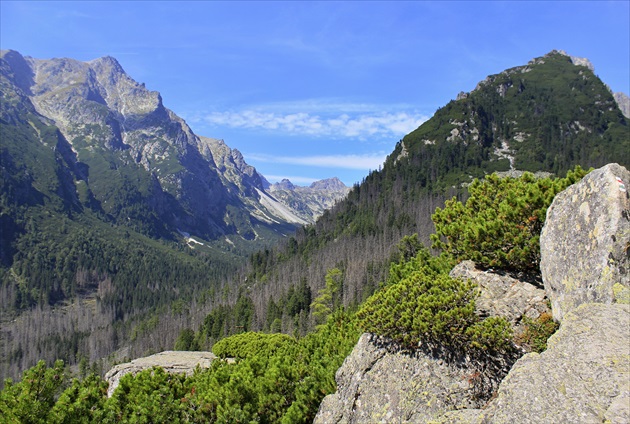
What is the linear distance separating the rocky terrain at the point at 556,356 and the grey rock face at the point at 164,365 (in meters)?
14.4

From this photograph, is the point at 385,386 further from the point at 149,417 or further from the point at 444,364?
the point at 149,417

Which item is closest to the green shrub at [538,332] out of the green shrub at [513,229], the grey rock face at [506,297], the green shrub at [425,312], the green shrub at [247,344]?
the grey rock face at [506,297]

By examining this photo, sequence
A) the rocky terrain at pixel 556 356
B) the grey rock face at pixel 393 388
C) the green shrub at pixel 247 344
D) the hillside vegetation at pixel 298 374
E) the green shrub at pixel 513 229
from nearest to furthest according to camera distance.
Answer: the rocky terrain at pixel 556 356 < the grey rock face at pixel 393 388 < the hillside vegetation at pixel 298 374 < the green shrub at pixel 513 229 < the green shrub at pixel 247 344

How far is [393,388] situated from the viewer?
14.9 metres

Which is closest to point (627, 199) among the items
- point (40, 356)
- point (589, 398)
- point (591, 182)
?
point (591, 182)

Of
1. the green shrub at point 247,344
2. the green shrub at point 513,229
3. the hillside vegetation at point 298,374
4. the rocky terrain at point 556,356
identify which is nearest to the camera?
the rocky terrain at point 556,356

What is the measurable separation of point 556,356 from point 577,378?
0.84m

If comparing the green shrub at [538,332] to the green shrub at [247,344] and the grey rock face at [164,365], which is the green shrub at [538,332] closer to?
the grey rock face at [164,365]

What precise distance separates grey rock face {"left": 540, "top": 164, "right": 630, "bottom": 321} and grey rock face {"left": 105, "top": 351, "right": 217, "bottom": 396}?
21.2 m

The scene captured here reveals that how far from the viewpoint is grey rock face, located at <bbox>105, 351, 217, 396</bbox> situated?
27.8 meters

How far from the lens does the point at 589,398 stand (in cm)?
895

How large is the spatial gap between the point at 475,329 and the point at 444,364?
185 centimetres

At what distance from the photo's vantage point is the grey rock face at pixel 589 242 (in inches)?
474

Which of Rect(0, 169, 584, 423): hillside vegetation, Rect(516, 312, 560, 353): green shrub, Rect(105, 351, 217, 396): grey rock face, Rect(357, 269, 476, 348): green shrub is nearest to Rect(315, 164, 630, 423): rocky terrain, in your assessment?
Rect(516, 312, 560, 353): green shrub
